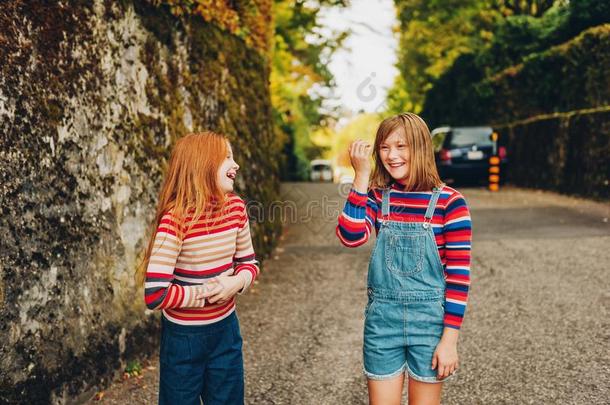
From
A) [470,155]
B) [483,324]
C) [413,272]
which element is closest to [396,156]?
[413,272]

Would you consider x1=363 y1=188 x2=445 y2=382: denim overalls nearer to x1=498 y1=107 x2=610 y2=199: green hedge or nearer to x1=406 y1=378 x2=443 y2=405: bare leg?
x1=406 y1=378 x2=443 y2=405: bare leg

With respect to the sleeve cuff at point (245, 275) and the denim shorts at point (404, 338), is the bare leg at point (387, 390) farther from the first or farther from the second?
the sleeve cuff at point (245, 275)

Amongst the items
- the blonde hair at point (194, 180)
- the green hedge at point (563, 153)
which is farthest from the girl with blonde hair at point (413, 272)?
the green hedge at point (563, 153)

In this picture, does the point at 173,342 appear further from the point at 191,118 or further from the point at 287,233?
the point at 287,233

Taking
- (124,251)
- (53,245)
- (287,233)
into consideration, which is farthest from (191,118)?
(287,233)

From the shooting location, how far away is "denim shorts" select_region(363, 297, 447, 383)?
2.40 meters

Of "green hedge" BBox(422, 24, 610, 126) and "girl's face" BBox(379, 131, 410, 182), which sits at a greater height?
"green hedge" BBox(422, 24, 610, 126)

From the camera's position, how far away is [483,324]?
200 inches

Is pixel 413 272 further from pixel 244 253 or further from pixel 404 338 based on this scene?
pixel 244 253

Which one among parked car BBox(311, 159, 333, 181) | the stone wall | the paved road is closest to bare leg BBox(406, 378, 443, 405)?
the paved road

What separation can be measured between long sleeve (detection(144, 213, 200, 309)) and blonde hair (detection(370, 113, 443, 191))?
99 cm

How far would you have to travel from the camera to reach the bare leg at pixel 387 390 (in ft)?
7.94

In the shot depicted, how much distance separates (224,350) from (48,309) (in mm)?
1320

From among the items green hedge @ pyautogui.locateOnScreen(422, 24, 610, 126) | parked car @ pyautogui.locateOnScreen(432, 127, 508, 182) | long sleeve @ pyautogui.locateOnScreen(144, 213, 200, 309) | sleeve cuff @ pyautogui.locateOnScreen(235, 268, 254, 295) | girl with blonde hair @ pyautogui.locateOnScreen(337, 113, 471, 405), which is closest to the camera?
long sleeve @ pyautogui.locateOnScreen(144, 213, 200, 309)
